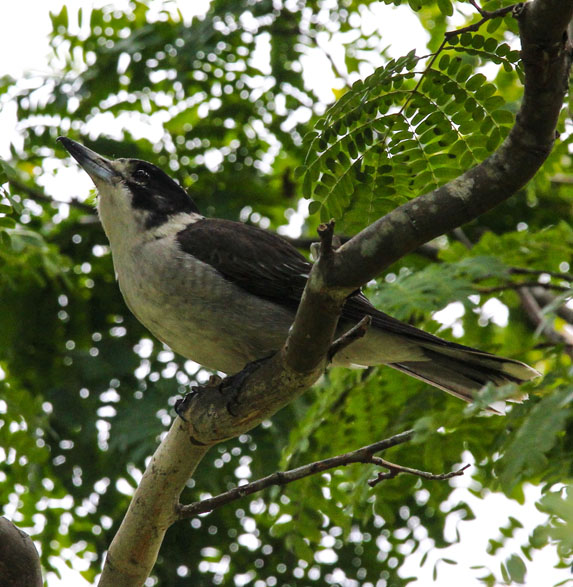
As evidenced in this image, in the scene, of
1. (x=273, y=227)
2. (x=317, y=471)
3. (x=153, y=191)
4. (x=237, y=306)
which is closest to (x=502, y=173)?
(x=317, y=471)

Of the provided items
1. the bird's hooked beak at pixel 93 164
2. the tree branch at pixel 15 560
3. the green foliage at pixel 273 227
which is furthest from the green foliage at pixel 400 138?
the bird's hooked beak at pixel 93 164

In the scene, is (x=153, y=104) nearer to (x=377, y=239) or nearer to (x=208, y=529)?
(x=208, y=529)

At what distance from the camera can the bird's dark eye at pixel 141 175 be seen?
4863 mm

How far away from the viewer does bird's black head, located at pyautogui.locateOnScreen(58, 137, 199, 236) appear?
4.65 metres

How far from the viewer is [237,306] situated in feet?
13.4

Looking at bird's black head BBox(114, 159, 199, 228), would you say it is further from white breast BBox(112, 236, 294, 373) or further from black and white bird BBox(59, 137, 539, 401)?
white breast BBox(112, 236, 294, 373)

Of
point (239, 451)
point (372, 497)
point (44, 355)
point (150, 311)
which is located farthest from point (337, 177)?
point (44, 355)

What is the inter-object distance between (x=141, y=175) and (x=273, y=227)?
1942 millimetres

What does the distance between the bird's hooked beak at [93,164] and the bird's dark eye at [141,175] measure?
0.29 ft

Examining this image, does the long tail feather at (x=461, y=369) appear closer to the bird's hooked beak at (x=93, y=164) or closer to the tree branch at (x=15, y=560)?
the bird's hooked beak at (x=93, y=164)

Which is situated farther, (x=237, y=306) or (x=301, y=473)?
(x=237, y=306)

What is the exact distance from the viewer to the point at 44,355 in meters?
5.59

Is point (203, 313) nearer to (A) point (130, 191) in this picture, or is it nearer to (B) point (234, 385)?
(B) point (234, 385)

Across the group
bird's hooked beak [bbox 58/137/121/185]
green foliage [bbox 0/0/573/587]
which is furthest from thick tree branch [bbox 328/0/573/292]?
bird's hooked beak [bbox 58/137/121/185]
